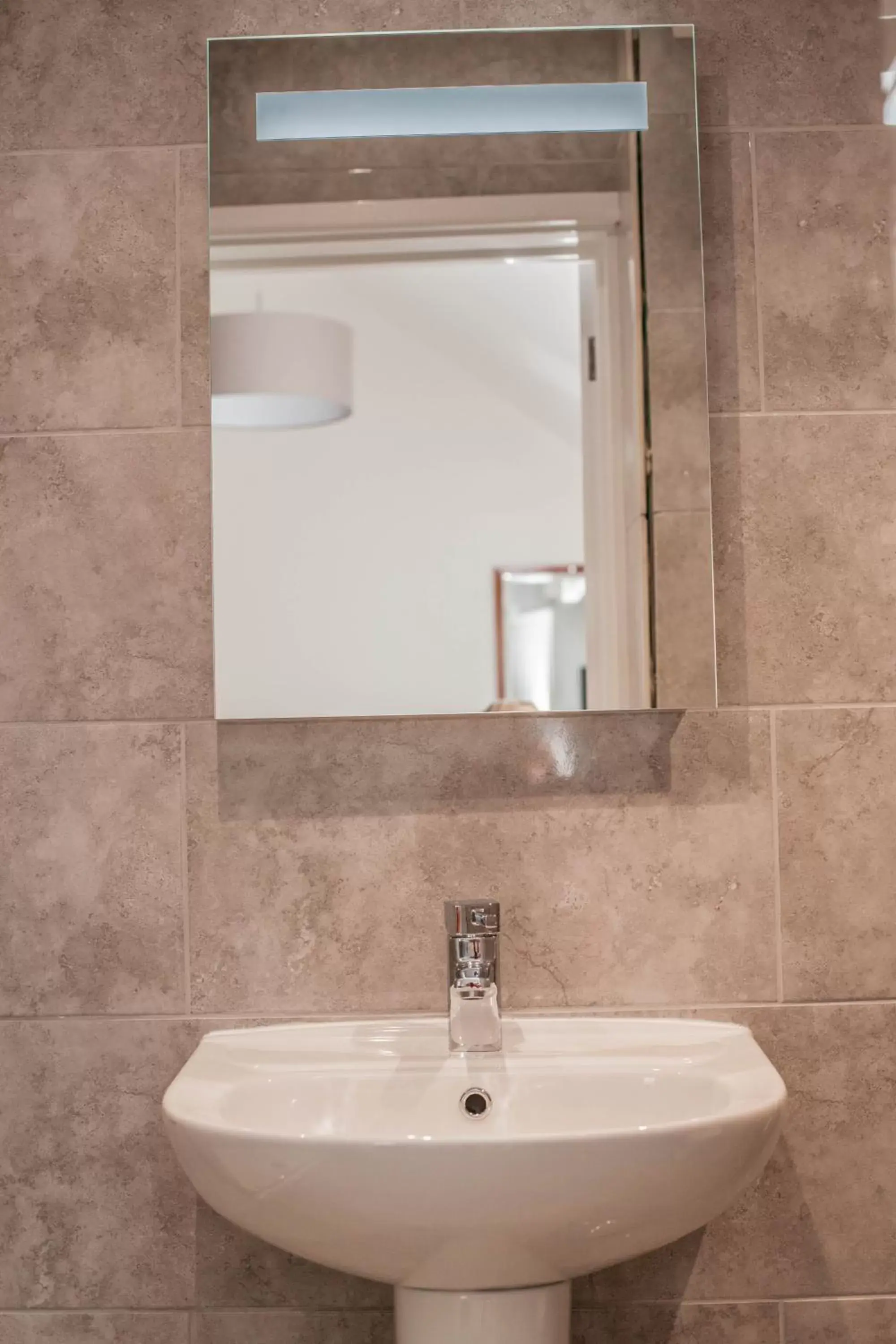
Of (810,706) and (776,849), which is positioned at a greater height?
(810,706)

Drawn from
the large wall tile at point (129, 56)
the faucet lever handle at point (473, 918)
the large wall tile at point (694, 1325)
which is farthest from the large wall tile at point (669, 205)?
the large wall tile at point (694, 1325)

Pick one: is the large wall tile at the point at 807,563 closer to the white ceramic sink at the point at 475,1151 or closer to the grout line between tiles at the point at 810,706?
the grout line between tiles at the point at 810,706

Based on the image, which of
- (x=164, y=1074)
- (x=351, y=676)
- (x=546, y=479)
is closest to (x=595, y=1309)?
(x=164, y=1074)

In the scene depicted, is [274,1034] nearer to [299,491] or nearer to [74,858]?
[74,858]

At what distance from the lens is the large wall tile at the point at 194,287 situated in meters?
1.32

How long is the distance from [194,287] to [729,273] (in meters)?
0.58

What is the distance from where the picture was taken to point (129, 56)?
1.33 m

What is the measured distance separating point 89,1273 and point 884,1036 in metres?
0.87

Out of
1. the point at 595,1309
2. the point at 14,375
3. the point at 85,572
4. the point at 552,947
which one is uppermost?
the point at 14,375

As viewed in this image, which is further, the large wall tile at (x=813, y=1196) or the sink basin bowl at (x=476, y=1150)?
the large wall tile at (x=813, y=1196)

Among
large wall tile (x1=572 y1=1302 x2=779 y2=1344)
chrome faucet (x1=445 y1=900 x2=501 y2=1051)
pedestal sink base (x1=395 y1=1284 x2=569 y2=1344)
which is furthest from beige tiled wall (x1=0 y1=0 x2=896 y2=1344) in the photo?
pedestal sink base (x1=395 y1=1284 x2=569 y2=1344)

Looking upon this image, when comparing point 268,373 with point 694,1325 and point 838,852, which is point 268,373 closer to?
point 838,852

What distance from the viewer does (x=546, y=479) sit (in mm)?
1289

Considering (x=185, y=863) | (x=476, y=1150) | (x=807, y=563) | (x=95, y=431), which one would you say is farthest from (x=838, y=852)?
(x=95, y=431)
